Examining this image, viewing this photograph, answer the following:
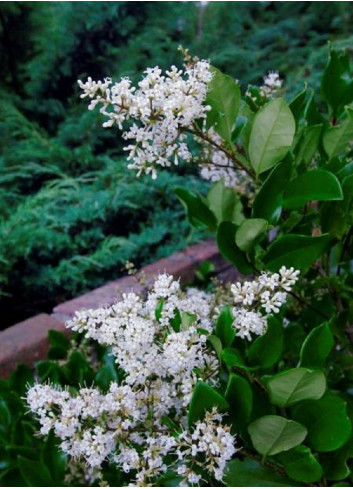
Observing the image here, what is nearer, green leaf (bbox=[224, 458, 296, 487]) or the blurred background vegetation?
green leaf (bbox=[224, 458, 296, 487])

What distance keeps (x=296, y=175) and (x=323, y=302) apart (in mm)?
259

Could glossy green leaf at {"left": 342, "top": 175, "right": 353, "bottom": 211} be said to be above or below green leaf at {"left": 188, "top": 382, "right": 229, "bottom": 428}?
above

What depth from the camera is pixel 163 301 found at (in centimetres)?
87

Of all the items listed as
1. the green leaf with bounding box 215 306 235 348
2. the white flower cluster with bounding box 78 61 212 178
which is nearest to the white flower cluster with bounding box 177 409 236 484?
the green leaf with bounding box 215 306 235 348

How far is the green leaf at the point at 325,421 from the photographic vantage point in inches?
32.7

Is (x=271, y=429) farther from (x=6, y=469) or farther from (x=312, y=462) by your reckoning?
(x=6, y=469)

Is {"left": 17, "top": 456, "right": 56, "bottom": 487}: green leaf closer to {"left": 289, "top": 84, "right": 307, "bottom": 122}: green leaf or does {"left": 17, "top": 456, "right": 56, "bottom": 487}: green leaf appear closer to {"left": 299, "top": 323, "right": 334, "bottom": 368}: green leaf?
{"left": 299, "top": 323, "right": 334, "bottom": 368}: green leaf

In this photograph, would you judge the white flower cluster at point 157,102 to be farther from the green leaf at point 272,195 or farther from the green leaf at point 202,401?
the green leaf at point 202,401

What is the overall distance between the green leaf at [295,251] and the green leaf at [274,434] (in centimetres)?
24

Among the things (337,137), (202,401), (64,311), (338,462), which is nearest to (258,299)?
(202,401)

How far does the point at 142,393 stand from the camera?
2.81 feet

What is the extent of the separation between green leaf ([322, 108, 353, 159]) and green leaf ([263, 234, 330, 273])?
213 millimetres

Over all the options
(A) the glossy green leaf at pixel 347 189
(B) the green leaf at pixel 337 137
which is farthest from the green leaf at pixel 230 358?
(B) the green leaf at pixel 337 137

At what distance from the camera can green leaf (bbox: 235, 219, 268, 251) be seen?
2.98 feet
